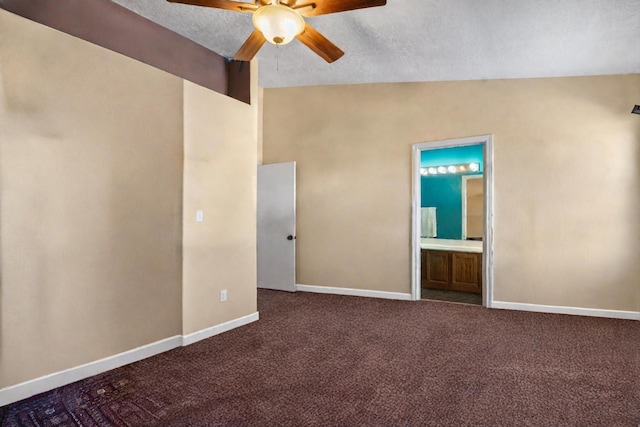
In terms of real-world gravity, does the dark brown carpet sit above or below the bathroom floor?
above

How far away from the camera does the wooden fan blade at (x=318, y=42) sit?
8.20ft

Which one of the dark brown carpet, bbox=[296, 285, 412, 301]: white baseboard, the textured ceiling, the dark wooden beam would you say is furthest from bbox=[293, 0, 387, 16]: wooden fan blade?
bbox=[296, 285, 412, 301]: white baseboard

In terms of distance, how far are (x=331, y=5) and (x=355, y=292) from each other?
3740mm

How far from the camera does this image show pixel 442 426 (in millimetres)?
1919

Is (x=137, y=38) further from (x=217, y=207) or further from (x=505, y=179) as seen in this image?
(x=505, y=179)

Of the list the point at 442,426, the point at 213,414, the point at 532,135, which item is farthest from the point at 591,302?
the point at 213,414

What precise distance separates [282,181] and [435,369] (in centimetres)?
360

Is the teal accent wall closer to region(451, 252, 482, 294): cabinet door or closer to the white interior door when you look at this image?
region(451, 252, 482, 294): cabinet door

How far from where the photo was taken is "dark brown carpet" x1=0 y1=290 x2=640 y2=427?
79.4 inches

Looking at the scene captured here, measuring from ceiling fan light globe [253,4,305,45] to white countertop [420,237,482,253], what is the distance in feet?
13.7

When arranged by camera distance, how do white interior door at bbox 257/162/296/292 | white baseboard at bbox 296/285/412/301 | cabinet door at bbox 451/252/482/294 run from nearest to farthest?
white baseboard at bbox 296/285/412/301 → cabinet door at bbox 451/252/482/294 → white interior door at bbox 257/162/296/292

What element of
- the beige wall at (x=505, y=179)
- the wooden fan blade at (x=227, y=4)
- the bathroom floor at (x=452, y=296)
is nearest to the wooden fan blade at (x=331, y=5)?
the wooden fan blade at (x=227, y=4)

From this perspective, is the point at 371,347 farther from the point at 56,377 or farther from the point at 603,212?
the point at 603,212

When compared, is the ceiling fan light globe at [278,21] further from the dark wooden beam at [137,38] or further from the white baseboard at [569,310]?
the white baseboard at [569,310]
